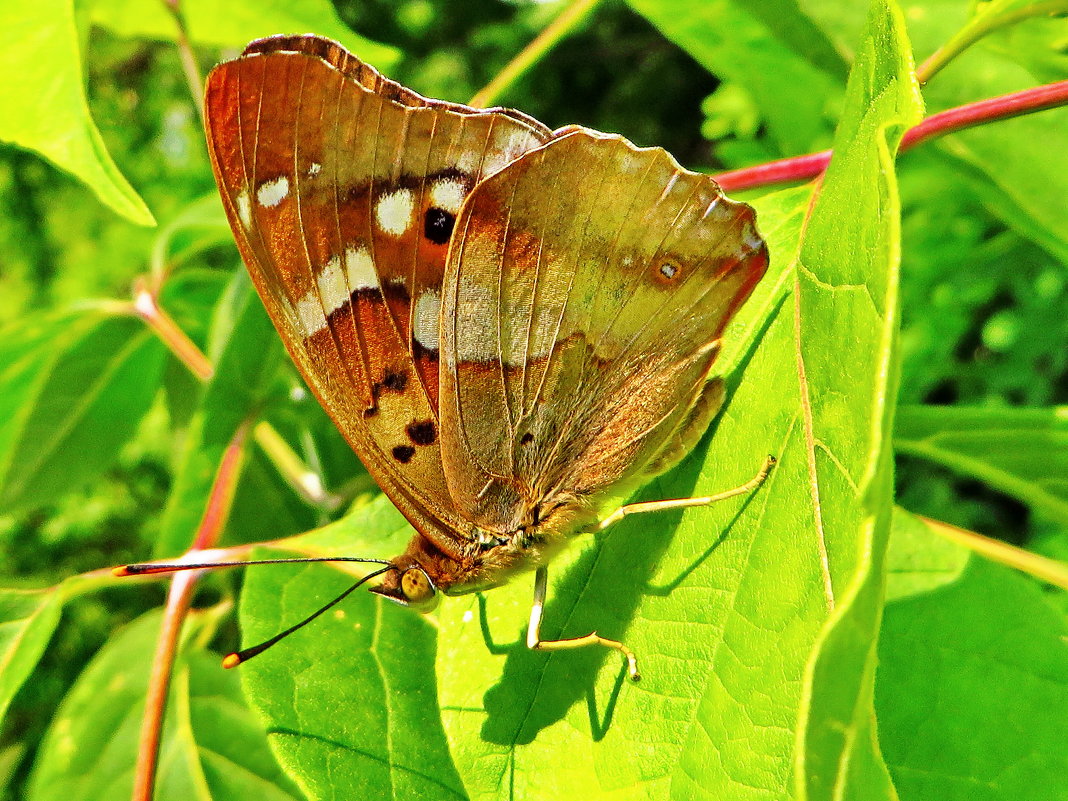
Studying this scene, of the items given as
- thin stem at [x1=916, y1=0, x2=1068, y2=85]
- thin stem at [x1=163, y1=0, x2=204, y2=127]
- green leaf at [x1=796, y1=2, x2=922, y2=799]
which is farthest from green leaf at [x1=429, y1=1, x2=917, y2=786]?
thin stem at [x1=163, y1=0, x2=204, y2=127]

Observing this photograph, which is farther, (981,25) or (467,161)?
(467,161)

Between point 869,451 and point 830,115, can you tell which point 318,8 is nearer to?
point 830,115

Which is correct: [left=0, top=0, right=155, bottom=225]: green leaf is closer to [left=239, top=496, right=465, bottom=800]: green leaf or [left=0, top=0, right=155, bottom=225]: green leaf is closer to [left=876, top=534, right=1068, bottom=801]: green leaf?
[left=239, top=496, right=465, bottom=800]: green leaf

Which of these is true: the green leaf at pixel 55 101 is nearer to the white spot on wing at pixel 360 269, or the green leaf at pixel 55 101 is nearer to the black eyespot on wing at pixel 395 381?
the white spot on wing at pixel 360 269

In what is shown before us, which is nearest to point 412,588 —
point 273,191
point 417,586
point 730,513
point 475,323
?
point 417,586

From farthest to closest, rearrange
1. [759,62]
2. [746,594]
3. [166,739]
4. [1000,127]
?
[166,739], [759,62], [1000,127], [746,594]

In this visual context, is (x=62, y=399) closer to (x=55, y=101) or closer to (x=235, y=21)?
(x=235, y=21)

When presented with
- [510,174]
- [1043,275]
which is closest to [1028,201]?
[510,174]
